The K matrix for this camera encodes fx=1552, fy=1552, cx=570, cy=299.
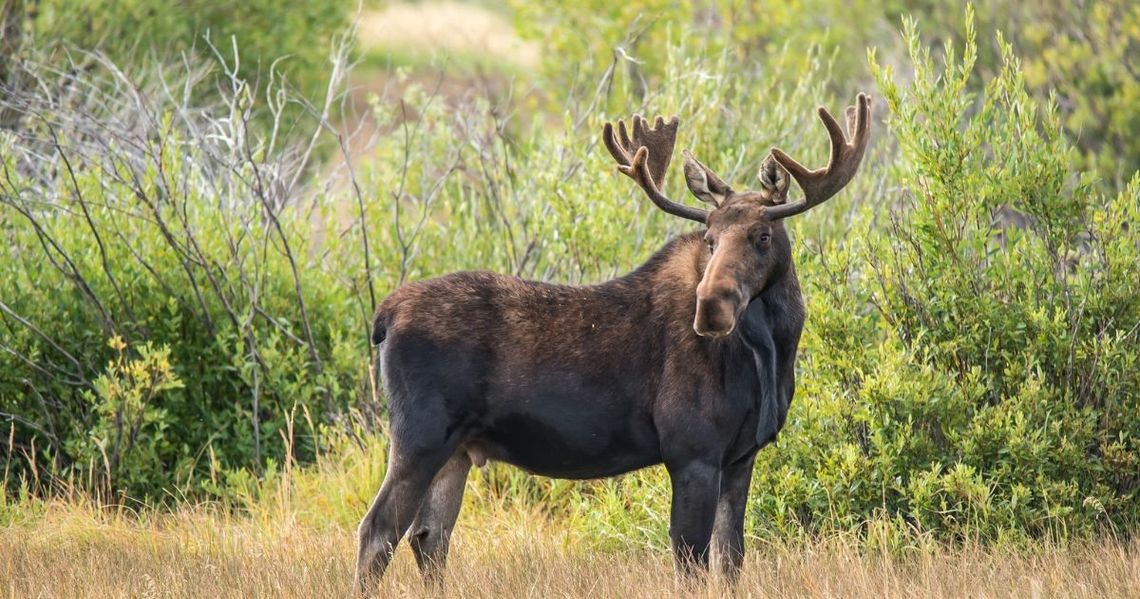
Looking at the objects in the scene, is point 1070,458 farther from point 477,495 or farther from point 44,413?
point 44,413

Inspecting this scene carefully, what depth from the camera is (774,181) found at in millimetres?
6547

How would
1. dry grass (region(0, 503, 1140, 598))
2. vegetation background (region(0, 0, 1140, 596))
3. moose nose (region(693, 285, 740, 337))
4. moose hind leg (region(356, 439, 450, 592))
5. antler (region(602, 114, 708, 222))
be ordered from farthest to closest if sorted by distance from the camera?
vegetation background (region(0, 0, 1140, 596))
antler (region(602, 114, 708, 222))
dry grass (region(0, 503, 1140, 598))
moose hind leg (region(356, 439, 450, 592))
moose nose (region(693, 285, 740, 337))

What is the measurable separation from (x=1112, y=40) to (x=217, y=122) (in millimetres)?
10210

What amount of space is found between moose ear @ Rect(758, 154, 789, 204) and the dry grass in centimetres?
163

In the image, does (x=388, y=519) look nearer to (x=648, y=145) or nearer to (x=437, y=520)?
(x=437, y=520)

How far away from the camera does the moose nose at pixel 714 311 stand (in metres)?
6.07

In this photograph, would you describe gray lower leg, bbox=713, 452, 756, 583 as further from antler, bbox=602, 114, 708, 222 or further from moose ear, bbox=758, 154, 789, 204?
antler, bbox=602, 114, 708, 222

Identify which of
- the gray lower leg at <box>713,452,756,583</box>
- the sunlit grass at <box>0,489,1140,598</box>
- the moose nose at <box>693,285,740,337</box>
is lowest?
the sunlit grass at <box>0,489,1140,598</box>

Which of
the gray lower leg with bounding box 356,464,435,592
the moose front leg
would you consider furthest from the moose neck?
the gray lower leg with bounding box 356,464,435,592

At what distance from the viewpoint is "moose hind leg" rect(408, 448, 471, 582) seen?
22.6ft

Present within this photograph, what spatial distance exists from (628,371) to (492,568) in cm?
127

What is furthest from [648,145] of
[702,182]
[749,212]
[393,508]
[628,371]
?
[393,508]

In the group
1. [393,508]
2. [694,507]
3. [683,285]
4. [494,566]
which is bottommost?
[494,566]

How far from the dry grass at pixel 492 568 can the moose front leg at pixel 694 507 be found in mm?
183
